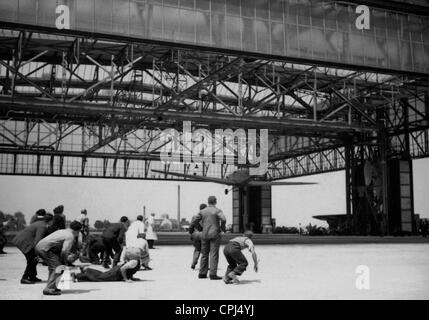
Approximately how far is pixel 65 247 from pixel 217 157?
3713 cm

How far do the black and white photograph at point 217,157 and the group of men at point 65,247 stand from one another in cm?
4

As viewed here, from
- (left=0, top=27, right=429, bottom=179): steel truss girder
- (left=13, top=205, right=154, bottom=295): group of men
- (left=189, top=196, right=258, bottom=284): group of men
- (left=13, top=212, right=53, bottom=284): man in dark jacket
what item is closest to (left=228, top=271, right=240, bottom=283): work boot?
(left=189, top=196, right=258, bottom=284): group of men

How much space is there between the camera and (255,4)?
79.0 ft

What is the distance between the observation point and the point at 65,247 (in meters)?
9.61

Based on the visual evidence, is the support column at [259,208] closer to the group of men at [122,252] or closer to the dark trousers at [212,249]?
the group of men at [122,252]

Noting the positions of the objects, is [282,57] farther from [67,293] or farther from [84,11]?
[67,293]

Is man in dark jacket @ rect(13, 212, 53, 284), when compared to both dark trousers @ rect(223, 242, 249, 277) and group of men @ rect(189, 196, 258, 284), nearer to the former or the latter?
group of men @ rect(189, 196, 258, 284)

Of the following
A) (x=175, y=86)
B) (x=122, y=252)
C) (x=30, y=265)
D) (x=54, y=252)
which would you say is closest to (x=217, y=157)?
(x=175, y=86)

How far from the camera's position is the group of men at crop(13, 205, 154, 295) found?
386 inches

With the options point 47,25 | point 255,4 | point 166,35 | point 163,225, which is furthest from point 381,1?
point 163,225

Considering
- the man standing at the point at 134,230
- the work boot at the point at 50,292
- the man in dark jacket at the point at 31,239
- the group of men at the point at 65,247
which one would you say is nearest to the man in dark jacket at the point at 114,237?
the group of men at the point at 65,247

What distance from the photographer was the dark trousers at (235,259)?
11.8m

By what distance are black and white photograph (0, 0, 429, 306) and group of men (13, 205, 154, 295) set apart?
4 centimetres

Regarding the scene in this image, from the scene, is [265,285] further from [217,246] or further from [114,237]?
[114,237]
